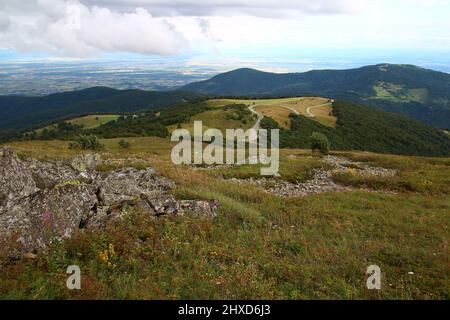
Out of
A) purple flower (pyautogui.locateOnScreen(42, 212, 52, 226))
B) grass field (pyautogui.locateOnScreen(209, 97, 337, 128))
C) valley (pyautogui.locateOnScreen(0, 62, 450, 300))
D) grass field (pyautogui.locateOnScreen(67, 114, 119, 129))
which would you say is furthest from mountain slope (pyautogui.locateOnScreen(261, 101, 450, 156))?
grass field (pyautogui.locateOnScreen(67, 114, 119, 129))

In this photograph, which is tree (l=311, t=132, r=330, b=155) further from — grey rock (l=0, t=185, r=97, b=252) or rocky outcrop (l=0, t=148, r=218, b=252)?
grey rock (l=0, t=185, r=97, b=252)

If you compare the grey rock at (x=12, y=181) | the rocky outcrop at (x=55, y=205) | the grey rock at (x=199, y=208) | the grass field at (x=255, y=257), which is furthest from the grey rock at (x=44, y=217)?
the grey rock at (x=199, y=208)

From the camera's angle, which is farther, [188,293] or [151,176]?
[151,176]

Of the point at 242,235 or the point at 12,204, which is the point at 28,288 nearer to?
the point at 12,204

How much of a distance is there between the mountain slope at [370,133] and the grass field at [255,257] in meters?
87.8

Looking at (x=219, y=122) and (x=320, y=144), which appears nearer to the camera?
(x=320, y=144)

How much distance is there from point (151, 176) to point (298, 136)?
9421cm

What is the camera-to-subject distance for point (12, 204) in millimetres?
11883

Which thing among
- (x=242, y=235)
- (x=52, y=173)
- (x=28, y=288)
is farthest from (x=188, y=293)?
(x=52, y=173)

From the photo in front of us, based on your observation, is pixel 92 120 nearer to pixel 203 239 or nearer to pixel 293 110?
pixel 293 110

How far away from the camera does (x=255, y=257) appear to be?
1098cm

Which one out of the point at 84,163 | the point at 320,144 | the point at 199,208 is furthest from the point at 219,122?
the point at 199,208

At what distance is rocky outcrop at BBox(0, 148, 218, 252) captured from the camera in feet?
34.6

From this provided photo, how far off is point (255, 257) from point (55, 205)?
7.04 metres
